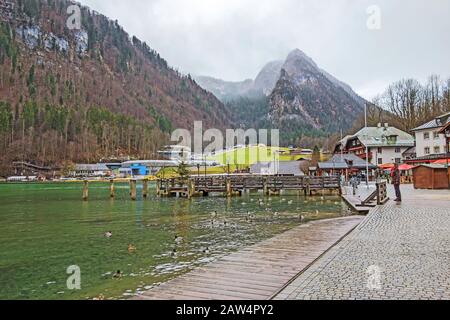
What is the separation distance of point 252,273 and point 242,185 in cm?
3530

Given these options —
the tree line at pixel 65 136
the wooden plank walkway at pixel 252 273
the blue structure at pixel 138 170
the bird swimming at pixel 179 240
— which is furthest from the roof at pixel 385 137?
the tree line at pixel 65 136

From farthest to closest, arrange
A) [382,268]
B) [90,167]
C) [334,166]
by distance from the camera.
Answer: [90,167]
[334,166]
[382,268]

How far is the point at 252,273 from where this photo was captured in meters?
7.57

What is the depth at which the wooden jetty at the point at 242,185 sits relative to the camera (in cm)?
3991

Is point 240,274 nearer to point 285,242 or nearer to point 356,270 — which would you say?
point 356,270

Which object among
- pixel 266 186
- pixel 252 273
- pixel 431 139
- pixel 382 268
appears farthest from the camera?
pixel 431 139

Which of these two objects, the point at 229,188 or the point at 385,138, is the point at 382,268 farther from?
the point at 385,138

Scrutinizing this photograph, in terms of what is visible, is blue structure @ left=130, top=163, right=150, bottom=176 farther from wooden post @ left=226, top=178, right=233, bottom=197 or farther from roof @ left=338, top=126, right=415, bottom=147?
wooden post @ left=226, top=178, right=233, bottom=197

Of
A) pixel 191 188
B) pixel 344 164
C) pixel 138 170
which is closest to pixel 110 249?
pixel 191 188

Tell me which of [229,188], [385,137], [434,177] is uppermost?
[385,137]

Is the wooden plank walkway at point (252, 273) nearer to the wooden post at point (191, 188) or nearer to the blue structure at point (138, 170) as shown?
the wooden post at point (191, 188)

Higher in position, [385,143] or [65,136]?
[65,136]

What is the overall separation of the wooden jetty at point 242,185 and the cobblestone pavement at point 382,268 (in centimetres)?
2722

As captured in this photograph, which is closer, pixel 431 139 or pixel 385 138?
pixel 431 139
